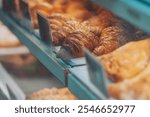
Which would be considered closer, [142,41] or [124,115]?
[124,115]

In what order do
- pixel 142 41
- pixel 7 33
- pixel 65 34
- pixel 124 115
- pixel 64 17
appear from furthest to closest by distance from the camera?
pixel 7 33
pixel 64 17
pixel 65 34
pixel 142 41
pixel 124 115

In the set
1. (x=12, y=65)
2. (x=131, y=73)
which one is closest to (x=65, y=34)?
(x=12, y=65)

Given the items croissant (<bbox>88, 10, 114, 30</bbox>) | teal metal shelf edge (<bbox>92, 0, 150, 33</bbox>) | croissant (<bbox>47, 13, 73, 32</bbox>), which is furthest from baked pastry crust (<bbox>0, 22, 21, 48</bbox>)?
teal metal shelf edge (<bbox>92, 0, 150, 33</bbox>)

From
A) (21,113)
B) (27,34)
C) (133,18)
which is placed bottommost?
(21,113)

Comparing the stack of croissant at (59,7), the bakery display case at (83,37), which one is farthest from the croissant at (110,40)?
the stack of croissant at (59,7)

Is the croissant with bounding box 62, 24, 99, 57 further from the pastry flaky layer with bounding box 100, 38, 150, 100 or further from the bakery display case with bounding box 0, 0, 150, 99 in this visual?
the pastry flaky layer with bounding box 100, 38, 150, 100

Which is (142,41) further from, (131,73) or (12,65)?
(12,65)

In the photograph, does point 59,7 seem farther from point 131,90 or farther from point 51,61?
point 131,90
